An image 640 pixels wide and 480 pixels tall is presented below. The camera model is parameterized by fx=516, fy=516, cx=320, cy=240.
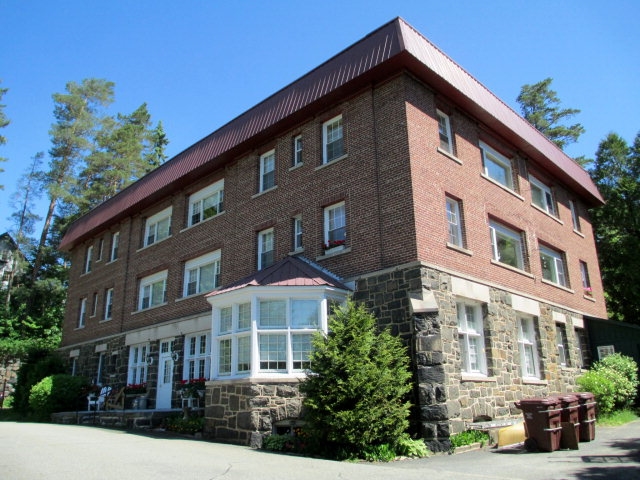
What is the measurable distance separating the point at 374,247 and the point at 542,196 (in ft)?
34.0

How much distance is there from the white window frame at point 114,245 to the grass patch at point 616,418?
2154cm

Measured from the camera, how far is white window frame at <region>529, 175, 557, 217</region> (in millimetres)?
20219

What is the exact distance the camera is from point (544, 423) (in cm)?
1058

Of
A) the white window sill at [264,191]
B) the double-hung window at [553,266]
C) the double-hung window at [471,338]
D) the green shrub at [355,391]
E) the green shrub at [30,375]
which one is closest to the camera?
the green shrub at [355,391]

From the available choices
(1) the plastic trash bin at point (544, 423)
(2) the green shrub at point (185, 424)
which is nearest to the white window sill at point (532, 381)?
(1) the plastic trash bin at point (544, 423)

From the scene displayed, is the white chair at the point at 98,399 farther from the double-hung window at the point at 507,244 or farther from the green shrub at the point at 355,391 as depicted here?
the double-hung window at the point at 507,244

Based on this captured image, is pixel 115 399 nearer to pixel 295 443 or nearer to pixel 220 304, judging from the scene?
pixel 220 304

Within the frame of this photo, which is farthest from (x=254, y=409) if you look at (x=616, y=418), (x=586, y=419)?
(x=616, y=418)

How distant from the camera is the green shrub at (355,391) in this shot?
34.3 ft

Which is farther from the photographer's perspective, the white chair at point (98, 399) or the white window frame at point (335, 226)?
the white chair at point (98, 399)

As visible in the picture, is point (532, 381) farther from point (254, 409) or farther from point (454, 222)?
point (254, 409)

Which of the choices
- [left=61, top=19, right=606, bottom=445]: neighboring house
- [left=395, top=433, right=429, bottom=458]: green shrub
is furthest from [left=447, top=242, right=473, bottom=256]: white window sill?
[left=395, top=433, right=429, bottom=458]: green shrub

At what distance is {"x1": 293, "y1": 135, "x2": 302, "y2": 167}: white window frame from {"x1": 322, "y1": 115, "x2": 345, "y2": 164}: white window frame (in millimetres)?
1093

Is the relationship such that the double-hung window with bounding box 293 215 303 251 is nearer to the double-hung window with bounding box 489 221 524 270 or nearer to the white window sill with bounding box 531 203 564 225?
the double-hung window with bounding box 489 221 524 270
